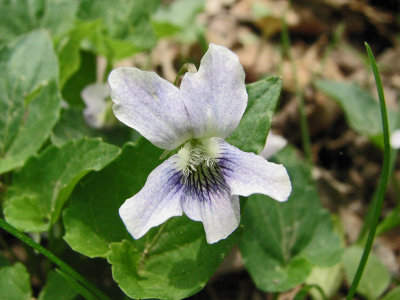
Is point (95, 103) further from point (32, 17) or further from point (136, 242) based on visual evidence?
point (136, 242)

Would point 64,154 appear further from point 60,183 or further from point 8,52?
point 8,52

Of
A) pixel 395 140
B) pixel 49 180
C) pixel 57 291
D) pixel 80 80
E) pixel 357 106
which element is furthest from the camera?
pixel 357 106

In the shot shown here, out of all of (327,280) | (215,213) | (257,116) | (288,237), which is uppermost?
(257,116)

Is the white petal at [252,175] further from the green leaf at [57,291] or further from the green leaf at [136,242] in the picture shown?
the green leaf at [57,291]

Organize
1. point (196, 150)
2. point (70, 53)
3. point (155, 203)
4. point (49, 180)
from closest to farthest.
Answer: point (155, 203) → point (196, 150) → point (49, 180) → point (70, 53)

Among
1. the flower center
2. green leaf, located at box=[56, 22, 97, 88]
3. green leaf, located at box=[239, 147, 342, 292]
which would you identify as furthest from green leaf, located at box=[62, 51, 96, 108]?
the flower center

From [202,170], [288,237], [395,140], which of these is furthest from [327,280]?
[202,170]

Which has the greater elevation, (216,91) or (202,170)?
(216,91)

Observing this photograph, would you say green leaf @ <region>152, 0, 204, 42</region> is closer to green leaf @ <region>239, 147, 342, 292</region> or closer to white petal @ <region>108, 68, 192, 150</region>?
green leaf @ <region>239, 147, 342, 292</region>

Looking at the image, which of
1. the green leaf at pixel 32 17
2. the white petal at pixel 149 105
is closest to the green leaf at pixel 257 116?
the white petal at pixel 149 105

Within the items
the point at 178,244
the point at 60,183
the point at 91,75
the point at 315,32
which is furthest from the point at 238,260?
the point at 315,32
